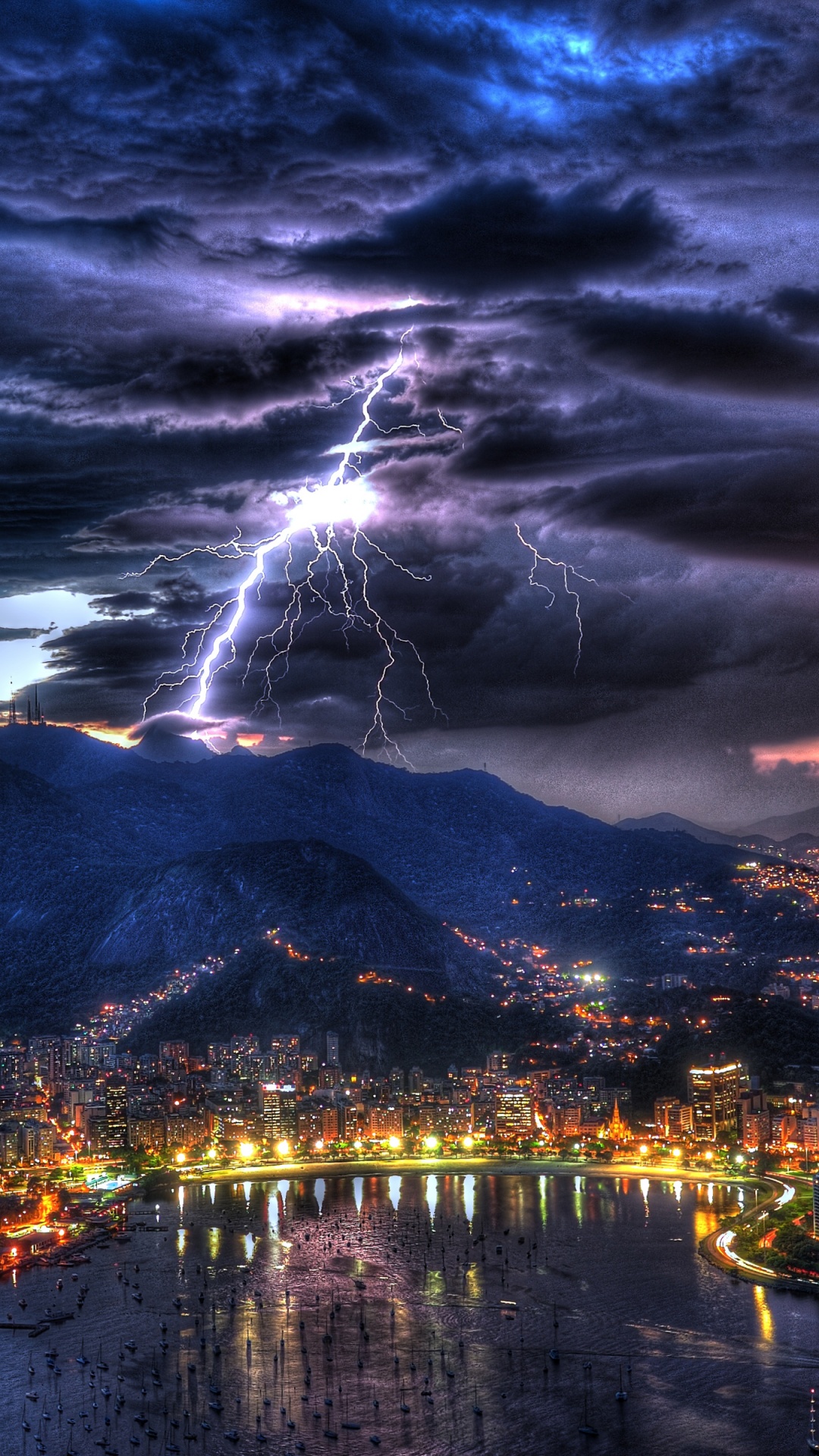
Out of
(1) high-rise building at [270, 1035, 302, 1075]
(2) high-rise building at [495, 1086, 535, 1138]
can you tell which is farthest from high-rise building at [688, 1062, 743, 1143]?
(1) high-rise building at [270, 1035, 302, 1075]

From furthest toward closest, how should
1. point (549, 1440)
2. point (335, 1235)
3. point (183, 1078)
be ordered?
point (183, 1078) → point (335, 1235) → point (549, 1440)

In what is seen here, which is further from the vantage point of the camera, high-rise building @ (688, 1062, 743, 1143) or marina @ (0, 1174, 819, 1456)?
high-rise building @ (688, 1062, 743, 1143)

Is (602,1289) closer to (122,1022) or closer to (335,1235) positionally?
(335,1235)

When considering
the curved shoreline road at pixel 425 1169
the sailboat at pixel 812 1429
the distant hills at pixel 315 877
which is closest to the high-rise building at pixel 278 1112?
the curved shoreline road at pixel 425 1169

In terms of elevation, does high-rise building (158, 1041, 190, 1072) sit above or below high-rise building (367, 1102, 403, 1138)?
above

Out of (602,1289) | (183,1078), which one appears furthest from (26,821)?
(602,1289)

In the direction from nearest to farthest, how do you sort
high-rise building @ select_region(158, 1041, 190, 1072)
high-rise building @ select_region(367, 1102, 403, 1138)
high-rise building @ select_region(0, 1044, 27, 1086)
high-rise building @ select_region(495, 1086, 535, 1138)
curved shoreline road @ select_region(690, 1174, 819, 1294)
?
curved shoreline road @ select_region(690, 1174, 819, 1294)
high-rise building @ select_region(495, 1086, 535, 1138)
high-rise building @ select_region(367, 1102, 403, 1138)
high-rise building @ select_region(0, 1044, 27, 1086)
high-rise building @ select_region(158, 1041, 190, 1072)

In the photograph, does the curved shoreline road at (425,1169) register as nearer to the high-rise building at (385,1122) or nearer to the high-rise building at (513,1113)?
the high-rise building at (513,1113)

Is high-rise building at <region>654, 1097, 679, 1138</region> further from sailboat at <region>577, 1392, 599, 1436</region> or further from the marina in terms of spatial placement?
sailboat at <region>577, 1392, 599, 1436</region>
